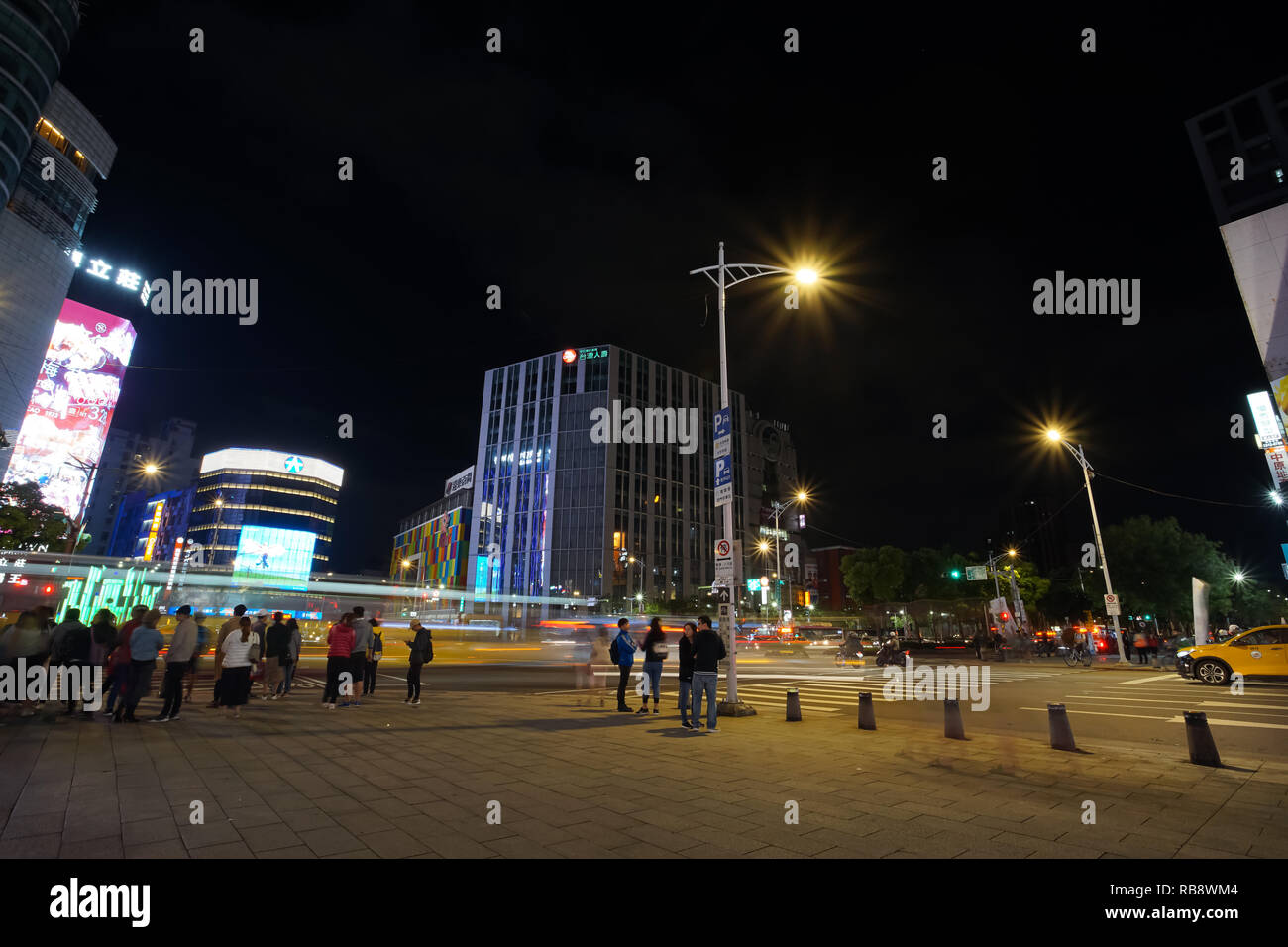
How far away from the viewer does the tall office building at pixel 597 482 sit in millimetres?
86062

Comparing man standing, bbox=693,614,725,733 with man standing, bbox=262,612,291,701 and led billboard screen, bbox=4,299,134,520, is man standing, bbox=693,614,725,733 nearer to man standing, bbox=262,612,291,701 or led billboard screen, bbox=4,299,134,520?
man standing, bbox=262,612,291,701

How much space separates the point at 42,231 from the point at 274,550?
3120 inches

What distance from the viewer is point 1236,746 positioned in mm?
9164

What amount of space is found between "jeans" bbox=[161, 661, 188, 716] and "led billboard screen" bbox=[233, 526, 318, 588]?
413ft

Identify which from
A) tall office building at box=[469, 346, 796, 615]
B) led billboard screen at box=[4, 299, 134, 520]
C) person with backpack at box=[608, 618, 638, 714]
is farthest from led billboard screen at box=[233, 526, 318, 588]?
person with backpack at box=[608, 618, 638, 714]

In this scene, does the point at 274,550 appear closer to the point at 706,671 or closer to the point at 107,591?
the point at 107,591

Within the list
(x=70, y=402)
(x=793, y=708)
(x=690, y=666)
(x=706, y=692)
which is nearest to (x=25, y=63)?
(x=70, y=402)

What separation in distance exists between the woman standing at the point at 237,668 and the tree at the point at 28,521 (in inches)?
1309

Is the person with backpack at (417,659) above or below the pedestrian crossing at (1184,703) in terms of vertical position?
above

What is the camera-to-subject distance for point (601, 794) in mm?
6191

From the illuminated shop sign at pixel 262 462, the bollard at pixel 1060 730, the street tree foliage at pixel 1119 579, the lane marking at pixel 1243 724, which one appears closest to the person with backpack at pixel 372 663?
the bollard at pixel 1060 730

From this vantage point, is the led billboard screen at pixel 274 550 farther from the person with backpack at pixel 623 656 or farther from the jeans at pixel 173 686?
the person with backpack at pixel 623 656

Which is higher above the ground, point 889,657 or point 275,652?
point 275,652
